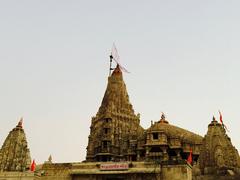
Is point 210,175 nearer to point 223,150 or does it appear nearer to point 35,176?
point 223,150

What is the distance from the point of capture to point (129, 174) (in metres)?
30.2

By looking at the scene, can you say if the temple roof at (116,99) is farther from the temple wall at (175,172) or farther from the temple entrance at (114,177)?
the temple wall at (175,172)

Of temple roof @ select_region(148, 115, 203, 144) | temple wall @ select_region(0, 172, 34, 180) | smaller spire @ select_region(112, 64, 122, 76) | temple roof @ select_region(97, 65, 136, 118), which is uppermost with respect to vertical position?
smaller spire @ select_region(112, 64, 122, 76)

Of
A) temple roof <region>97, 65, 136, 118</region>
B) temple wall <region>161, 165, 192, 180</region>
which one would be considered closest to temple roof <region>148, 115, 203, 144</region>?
temple roof <region>97, 65, 136, 118</region>

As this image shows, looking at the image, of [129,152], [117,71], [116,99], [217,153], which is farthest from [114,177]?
[117,71]

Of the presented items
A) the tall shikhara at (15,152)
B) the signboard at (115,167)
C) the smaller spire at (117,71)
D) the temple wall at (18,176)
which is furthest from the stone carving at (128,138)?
the signboard at (115,167)

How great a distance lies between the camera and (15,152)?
47.3m

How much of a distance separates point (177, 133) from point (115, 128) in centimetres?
1009

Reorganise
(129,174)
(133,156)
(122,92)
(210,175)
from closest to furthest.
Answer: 1. (129,174)
2. (210,175)
3. (133,156)
4. (122,92)

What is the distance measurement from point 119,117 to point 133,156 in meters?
8.51

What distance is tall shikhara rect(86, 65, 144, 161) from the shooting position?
1838 inches

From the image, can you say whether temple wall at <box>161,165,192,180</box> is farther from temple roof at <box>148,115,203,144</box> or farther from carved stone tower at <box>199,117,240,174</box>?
temple roof at <box>148,115,203,144</box>

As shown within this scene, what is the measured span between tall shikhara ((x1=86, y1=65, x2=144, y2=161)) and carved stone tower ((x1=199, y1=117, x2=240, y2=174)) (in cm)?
1099

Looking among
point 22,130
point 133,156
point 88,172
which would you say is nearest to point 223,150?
point 133,156
